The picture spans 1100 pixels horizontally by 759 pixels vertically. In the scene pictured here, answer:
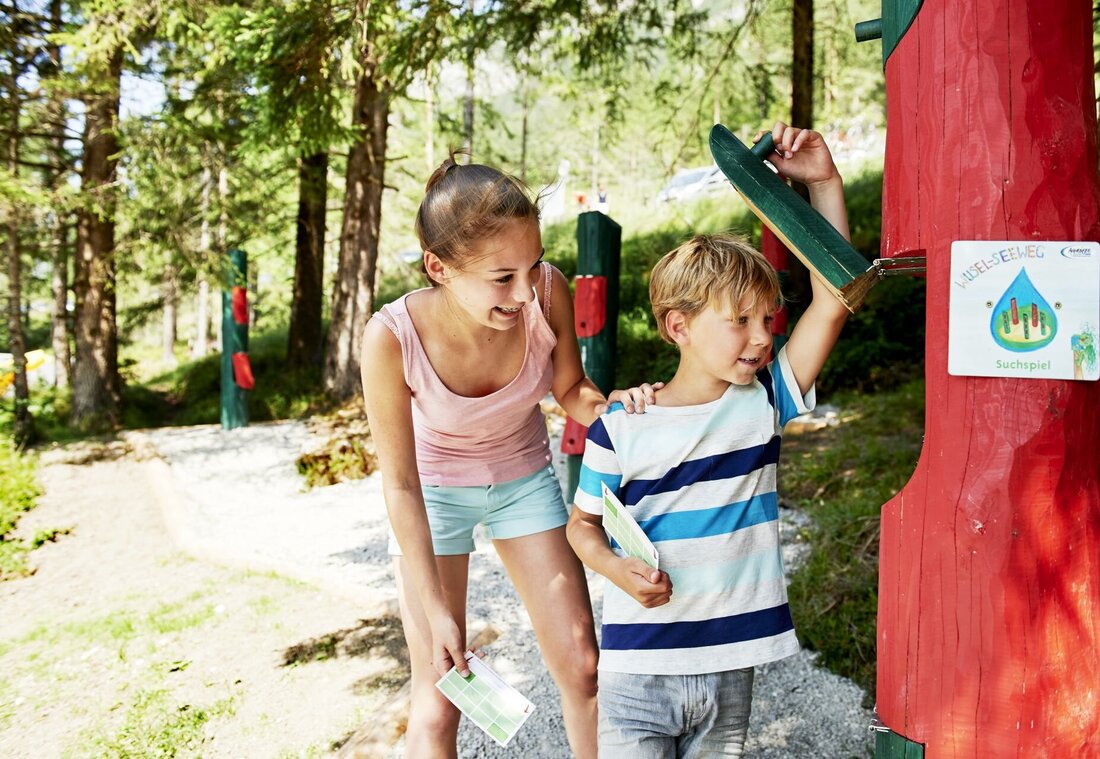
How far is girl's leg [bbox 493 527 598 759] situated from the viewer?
7.32 feet

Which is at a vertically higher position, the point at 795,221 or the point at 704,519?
the point at 795,221

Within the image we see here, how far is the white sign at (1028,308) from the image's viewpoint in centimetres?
151

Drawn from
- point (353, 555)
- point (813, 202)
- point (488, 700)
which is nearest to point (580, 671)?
point (488, 700)

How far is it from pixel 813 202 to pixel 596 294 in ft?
9.06

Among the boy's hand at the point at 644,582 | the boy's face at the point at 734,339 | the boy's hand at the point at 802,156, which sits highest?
the boy's hand at the point at 802,156

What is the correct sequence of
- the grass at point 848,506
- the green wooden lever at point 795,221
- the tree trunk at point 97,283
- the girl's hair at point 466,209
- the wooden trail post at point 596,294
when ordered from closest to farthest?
the green wooden lever at point 795,221, the girl's hair at point 466,209, the grass at point 848,506, the wooden trail post at point 596,294, the tree trunk at point 97,283

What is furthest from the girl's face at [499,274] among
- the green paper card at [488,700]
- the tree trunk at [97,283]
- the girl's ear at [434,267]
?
the tree trunk at [97,283]

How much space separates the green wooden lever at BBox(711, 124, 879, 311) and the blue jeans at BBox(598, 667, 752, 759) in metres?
0.86

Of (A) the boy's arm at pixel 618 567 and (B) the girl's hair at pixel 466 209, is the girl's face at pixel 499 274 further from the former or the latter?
(A) the boy's arm at pixel 618 567

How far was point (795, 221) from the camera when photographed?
1734mm

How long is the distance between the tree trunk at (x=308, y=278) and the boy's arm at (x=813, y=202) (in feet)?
34.0

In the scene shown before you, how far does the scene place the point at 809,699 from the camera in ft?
10.4

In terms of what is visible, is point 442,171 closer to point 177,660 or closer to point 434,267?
point 434,267

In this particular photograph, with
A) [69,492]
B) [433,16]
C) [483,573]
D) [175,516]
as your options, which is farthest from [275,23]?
[69,492]
